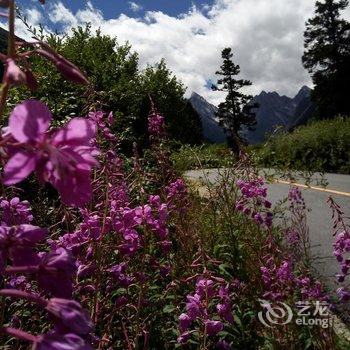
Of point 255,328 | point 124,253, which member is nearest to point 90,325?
point 124,253

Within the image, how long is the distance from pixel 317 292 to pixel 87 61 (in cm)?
1723

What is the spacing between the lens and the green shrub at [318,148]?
17.3 meters

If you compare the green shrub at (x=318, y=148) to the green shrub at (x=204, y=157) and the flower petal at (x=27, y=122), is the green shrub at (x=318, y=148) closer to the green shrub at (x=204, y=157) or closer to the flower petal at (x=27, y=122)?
the green shrub at (x=204, y=157)

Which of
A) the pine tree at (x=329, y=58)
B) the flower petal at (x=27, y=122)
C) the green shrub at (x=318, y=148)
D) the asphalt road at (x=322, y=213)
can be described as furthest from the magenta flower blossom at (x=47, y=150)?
the pine tree at (x=329, y=58)

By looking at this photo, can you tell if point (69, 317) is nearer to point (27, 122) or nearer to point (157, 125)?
point (27, 122)

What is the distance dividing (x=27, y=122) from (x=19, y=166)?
71 mm

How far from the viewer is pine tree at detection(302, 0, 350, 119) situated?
43375 mm

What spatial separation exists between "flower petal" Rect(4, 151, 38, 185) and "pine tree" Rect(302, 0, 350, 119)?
150ft

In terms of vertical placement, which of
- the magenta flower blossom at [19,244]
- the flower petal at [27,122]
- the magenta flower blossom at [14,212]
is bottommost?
the magenta flower blossom at [14,212]

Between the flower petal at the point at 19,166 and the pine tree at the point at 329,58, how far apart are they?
45721mm

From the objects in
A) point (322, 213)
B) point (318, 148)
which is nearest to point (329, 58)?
point (318, 148)

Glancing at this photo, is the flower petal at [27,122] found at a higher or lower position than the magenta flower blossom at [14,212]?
higher

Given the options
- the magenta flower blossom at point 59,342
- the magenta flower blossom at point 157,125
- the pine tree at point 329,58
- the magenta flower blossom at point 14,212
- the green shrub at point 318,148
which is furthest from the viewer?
the pine tree at point 329,58

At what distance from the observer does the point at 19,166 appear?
72 centimetres
